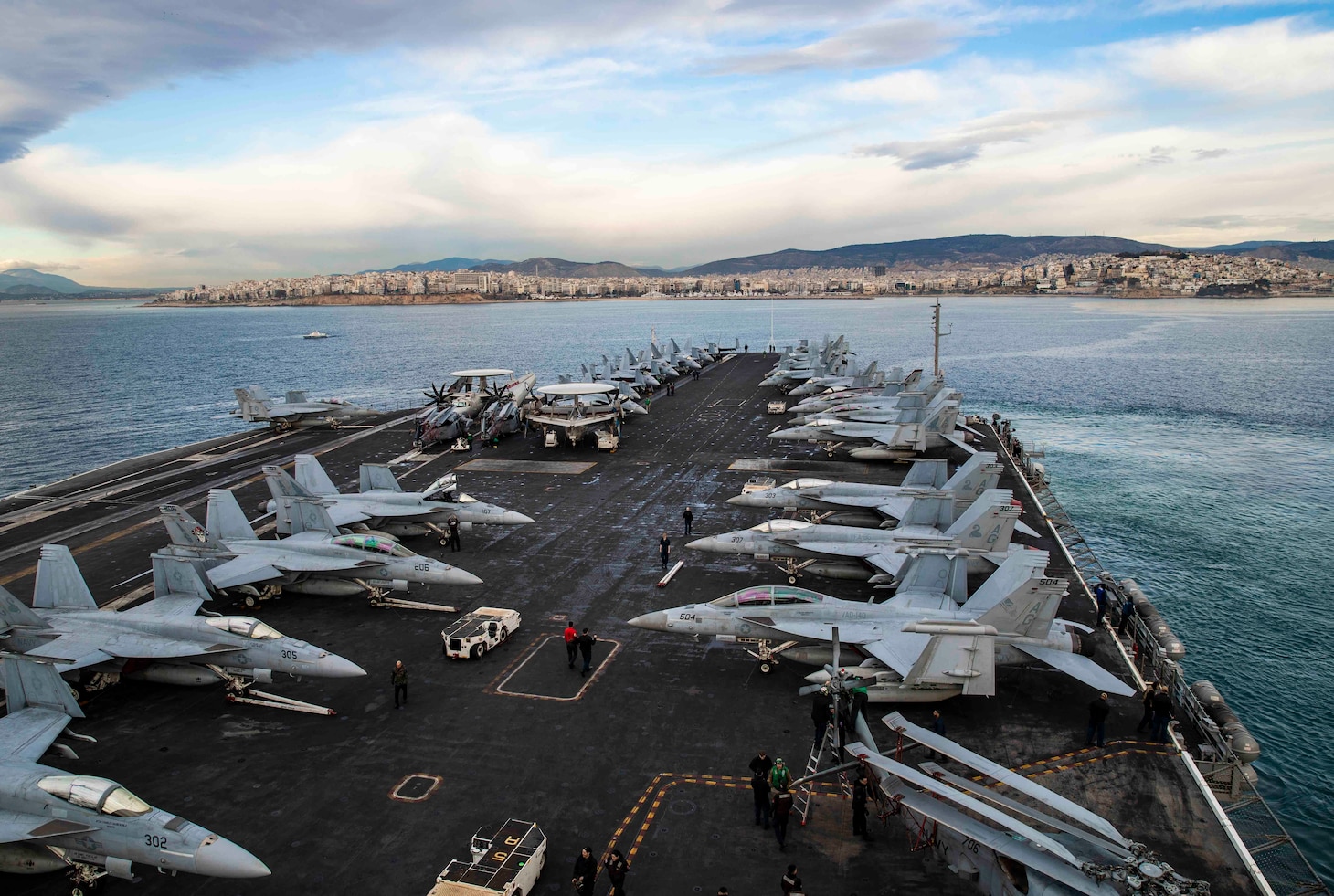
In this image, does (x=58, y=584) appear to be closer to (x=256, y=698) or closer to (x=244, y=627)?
(x=244, y=627)

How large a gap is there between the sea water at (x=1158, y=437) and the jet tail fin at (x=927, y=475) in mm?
11539

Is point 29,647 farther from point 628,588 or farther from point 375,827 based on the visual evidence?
point 628,588

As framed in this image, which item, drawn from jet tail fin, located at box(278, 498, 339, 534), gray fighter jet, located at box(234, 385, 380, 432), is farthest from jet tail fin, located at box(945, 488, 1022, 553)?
gray fighter jet, located at box(234, 385, 380, 432)

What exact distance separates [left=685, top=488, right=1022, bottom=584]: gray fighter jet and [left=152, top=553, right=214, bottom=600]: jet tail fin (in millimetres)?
18340

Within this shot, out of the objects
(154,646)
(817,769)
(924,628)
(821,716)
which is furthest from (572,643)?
(154,646)

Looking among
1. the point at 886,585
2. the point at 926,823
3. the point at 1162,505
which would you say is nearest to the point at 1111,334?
the point at 1162,505

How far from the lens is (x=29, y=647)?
73.0 feet

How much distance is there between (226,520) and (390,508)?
7.23 meters

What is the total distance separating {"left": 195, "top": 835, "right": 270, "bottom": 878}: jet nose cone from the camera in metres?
14.2

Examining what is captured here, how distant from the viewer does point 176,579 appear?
2611cm

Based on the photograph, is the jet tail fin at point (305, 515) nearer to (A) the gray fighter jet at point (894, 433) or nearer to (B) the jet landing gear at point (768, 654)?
(B) the jet landing gear at point (768, 654)

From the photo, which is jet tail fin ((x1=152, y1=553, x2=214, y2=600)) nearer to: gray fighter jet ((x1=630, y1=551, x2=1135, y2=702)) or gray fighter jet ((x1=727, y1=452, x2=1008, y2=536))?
gray fighter jet ((x1=630, y1=551, x2=1135, y2=702))

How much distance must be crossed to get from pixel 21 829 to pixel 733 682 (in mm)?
17622

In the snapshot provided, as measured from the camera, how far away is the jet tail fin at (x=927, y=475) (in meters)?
39.1
